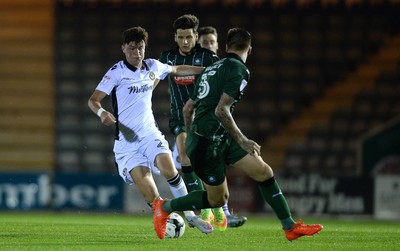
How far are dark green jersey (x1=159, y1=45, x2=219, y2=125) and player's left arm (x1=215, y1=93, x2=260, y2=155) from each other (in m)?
2.37

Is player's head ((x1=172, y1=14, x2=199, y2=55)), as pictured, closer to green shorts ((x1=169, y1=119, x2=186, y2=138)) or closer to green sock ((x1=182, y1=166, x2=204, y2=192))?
green shorts ((x1=169, y1=119, x2=186, y2=138))

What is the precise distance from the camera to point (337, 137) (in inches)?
747

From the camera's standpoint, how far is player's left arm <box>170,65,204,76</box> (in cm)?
948

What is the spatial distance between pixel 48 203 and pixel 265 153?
4.27 m

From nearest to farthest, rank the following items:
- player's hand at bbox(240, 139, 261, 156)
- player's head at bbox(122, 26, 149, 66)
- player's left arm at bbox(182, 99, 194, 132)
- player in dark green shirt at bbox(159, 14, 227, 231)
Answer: player's hand at bbox(240, 139, 261, 156) → player's left arm at bbox(182, 99, 194, 132) → player's head at bbox(122, 26, 149, 66) → player in dark green shirt at bbox(159, 14, 227, 231)

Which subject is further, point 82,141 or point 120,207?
point 82,141

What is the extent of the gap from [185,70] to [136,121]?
2.53ft

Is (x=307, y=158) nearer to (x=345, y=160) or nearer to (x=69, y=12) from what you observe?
(x=345, y=160)

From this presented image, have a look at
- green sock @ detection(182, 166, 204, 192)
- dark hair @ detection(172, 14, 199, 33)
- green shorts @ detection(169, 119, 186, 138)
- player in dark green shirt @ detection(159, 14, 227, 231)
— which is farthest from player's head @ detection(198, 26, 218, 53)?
green sock @ detection(182, 166, 204, 192)

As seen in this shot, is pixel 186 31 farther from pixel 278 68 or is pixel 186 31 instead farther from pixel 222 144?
pixel 278 68

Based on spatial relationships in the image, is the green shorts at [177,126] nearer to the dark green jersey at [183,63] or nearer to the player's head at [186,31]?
the dark green jersey at [183,63]

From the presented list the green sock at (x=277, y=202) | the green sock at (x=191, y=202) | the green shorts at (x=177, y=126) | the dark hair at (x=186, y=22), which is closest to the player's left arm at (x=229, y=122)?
the green sock at (x=277, y=202)

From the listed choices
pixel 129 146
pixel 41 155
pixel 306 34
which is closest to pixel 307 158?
pixel 306 34

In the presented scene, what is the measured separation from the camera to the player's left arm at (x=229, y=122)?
25.5ft
